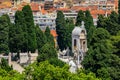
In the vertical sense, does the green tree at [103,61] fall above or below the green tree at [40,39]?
above

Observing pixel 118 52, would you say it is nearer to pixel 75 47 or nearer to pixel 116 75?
pixel 116 75

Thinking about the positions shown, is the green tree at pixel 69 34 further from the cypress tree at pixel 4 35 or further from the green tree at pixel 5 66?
the green tree at pixel 5 66

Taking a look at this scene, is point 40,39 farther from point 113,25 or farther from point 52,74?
point 52,74

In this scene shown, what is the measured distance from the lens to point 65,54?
55594 mm

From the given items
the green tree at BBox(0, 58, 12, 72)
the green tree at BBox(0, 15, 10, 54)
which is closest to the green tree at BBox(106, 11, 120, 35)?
the green tree at BBox(0, 15, 10, 54)

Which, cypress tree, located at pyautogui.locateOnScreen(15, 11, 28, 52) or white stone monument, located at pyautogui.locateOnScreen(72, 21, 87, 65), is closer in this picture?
white stone monument, located at pyautogui.locateOnScreen(72, 21, 87, 65)

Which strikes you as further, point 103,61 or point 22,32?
point 22,32

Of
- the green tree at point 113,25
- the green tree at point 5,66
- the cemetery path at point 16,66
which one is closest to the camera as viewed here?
the green tree at point 5,66

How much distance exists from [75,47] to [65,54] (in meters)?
1.70

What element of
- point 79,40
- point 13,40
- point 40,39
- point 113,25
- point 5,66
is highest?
point 5,66

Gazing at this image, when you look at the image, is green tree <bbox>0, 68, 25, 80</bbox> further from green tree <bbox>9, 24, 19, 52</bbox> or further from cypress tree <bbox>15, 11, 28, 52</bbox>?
green tree <bbox>9, 24, 19, 52</bbox>

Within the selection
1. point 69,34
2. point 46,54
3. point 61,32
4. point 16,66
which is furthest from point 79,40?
point 61,32

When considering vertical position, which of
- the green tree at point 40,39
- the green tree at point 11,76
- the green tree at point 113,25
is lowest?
the green tree at point 40,39

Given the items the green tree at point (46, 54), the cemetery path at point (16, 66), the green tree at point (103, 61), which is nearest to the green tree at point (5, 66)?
the green tree at point (46, 54)
